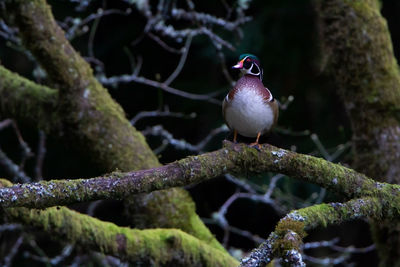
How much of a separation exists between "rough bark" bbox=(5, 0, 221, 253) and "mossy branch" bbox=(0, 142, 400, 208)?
1.48m

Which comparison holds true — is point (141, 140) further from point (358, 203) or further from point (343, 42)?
point (358, 203)

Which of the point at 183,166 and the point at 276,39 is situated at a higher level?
the point at 183,166

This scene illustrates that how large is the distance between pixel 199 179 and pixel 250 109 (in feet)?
2.26

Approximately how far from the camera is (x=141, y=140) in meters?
3.99

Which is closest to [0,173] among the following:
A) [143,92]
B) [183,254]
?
[143,92]

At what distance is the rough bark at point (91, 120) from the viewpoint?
12.3ft

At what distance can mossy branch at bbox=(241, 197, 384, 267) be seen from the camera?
6.01 ft

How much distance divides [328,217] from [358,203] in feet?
0.57

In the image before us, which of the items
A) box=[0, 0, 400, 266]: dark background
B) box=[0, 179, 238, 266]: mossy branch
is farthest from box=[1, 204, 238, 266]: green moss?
box=[0, 0, 400, 266]: dark background

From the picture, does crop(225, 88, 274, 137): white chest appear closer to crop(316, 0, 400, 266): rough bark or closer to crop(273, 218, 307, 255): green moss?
crop(273, 218, 307, 255): green moss

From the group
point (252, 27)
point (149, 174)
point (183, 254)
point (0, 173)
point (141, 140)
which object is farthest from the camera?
point (0, 173)

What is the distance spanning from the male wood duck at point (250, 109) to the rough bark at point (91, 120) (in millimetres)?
1042

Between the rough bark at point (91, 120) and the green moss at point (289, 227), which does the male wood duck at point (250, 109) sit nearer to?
the green moss at point (289, 227)

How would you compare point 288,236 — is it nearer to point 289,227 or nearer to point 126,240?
point 289,227
